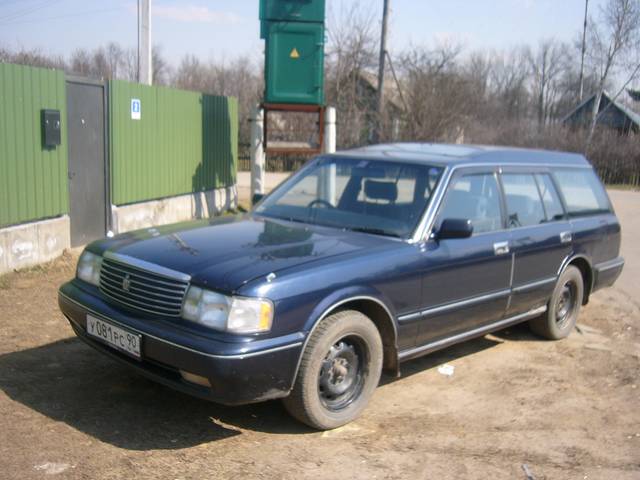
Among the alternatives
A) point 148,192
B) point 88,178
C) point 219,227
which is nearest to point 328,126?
point 148,192

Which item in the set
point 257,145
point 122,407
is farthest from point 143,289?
point 257,145

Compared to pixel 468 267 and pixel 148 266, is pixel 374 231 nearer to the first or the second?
pixel 468 267

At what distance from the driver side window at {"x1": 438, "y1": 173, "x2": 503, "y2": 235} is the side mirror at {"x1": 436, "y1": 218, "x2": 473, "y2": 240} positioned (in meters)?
0.15

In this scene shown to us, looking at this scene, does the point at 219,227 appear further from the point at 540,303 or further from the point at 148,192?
the point at 148,192

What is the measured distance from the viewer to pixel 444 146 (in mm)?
6238

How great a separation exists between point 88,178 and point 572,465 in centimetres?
704

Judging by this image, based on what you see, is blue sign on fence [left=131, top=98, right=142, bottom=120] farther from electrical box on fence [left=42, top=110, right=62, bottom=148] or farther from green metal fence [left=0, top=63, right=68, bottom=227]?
electrical box on fence [left=42, top=110, right=62, bottom=148]

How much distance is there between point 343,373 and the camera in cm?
446

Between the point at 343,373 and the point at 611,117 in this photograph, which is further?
the point at 611,117

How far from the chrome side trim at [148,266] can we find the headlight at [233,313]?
0.60 ft

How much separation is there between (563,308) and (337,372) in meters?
3.34

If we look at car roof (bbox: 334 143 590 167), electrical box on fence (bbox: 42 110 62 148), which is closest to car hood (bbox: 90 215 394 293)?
car roof (bbox: 334 143 590 167)

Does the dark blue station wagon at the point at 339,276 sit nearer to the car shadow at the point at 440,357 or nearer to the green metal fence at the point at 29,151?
the car shadow at the point at 440,357

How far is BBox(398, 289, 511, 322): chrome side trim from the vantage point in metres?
4.78
